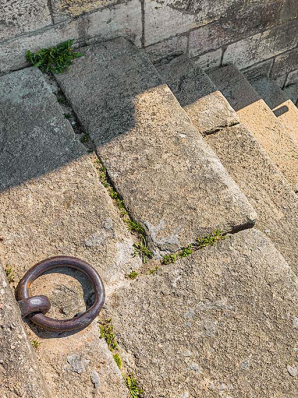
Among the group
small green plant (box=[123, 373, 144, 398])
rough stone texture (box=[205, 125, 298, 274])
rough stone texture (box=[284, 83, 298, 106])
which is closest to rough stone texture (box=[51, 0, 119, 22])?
rough stone texture (box=[205, 125, 298, 274])

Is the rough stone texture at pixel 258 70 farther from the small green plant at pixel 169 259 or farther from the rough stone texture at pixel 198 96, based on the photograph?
the small green plant at pixel 169 259

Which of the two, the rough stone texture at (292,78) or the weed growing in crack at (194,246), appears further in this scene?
the rough stone texture at (292,78)

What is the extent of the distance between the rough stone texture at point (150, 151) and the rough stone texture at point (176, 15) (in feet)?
1.05

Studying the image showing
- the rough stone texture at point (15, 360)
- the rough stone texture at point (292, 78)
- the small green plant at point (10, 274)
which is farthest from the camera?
the rough stone texture at point (292, 78)

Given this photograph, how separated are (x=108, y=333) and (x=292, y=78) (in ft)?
14.8

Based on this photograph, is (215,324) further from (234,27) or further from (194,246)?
(234,27)

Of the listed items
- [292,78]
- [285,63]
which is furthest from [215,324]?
[292,78]

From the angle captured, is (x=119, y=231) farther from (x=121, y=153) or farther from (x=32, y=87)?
(x=32, y=87)

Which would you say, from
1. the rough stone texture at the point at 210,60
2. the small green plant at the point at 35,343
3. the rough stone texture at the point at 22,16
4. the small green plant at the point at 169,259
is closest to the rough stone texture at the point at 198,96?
the rough stone texture at the point at 210,60

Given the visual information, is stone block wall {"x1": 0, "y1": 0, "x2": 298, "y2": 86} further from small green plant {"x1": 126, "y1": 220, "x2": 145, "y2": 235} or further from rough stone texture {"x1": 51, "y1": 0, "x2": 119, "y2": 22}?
small green plant {"x1": 126, "y1": 220, "x2": 145, "y2": 235}

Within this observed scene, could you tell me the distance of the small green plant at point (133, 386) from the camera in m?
2.12

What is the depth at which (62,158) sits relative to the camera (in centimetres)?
295

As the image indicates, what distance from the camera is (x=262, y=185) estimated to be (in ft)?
10.6

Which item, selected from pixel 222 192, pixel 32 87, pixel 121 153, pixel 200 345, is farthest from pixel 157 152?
pixel 200 345
